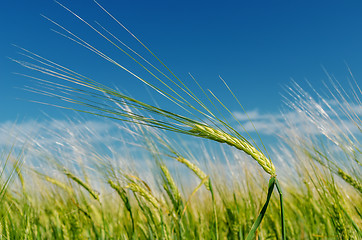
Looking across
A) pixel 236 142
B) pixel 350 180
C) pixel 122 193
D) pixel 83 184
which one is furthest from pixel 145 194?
pixel 350 180

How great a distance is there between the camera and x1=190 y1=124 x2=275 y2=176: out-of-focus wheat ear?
2.47ft

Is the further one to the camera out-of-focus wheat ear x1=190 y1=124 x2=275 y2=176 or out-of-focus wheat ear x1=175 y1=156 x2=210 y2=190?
out-of-focus wheat ear x1=175 y1=156 x2=210 y2=190

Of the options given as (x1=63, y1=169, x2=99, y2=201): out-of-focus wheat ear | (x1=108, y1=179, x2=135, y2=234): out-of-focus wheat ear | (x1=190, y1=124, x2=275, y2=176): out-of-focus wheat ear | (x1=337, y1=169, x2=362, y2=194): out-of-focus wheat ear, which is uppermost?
(x1=63, y1=169, x2=99, y2=201): out-of-focus wheat ear

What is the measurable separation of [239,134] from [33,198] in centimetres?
171

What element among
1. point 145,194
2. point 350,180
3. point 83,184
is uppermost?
point 83,184

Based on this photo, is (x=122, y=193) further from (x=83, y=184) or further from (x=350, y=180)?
(x=350, y=180)

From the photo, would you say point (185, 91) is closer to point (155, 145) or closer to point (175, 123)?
point (175, 123)

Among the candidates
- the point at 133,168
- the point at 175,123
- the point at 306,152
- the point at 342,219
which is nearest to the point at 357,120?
the point at 306,152

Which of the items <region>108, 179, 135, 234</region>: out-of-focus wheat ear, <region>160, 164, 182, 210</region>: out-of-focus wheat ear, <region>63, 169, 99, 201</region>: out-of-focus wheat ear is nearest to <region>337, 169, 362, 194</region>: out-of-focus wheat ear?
<region>160, 164, 182, 210</region>: out-of-focus wheat ear

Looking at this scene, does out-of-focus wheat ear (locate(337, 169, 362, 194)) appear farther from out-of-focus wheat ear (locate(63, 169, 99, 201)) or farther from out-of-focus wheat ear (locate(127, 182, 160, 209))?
out-of-focus wheat ear (locate(63, 169, 99, 201))

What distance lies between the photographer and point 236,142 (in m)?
0.77

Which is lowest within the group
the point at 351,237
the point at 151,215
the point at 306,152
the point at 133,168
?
the point at 351,237

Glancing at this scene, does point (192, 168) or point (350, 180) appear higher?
point (192, 168)

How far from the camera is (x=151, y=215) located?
150cm
